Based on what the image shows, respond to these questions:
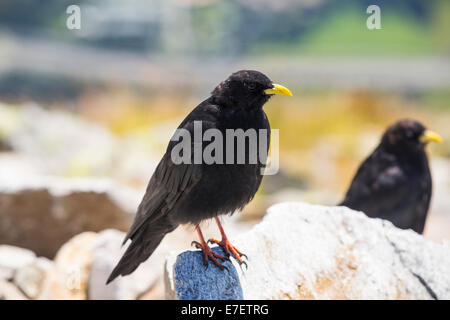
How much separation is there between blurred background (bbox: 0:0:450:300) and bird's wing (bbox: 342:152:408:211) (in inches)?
76.6

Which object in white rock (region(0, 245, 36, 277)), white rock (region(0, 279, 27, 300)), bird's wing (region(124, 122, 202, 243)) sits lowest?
white rock (region(0, 279, 27, 300))

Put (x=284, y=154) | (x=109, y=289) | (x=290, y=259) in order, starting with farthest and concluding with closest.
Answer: (x=284, y=154) → (x=109, y=289) → (x=290, y=259)

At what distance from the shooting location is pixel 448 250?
12.0 ft

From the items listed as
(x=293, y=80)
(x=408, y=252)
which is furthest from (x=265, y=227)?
(x=293, y=80)

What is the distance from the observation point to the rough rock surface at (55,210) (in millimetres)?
5098

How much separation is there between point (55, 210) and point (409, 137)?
334 cm

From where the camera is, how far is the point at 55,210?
517 cm

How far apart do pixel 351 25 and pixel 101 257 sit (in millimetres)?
13693

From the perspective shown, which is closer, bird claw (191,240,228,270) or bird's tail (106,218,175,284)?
bird claw (191,240,228,270)

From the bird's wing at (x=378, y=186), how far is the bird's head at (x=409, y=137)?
0.52 ft

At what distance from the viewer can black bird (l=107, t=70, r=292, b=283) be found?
320 cm

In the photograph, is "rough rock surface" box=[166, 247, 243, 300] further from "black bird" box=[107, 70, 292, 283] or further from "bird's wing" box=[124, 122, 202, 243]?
"bird's wing" box=[124, 122, 202, 243]

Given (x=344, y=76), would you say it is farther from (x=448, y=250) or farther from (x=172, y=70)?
(x=448, y=250)

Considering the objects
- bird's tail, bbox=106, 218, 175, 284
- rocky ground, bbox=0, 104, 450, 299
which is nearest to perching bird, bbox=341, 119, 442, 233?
rocky ground, bbox=0, 104, 450, 299
